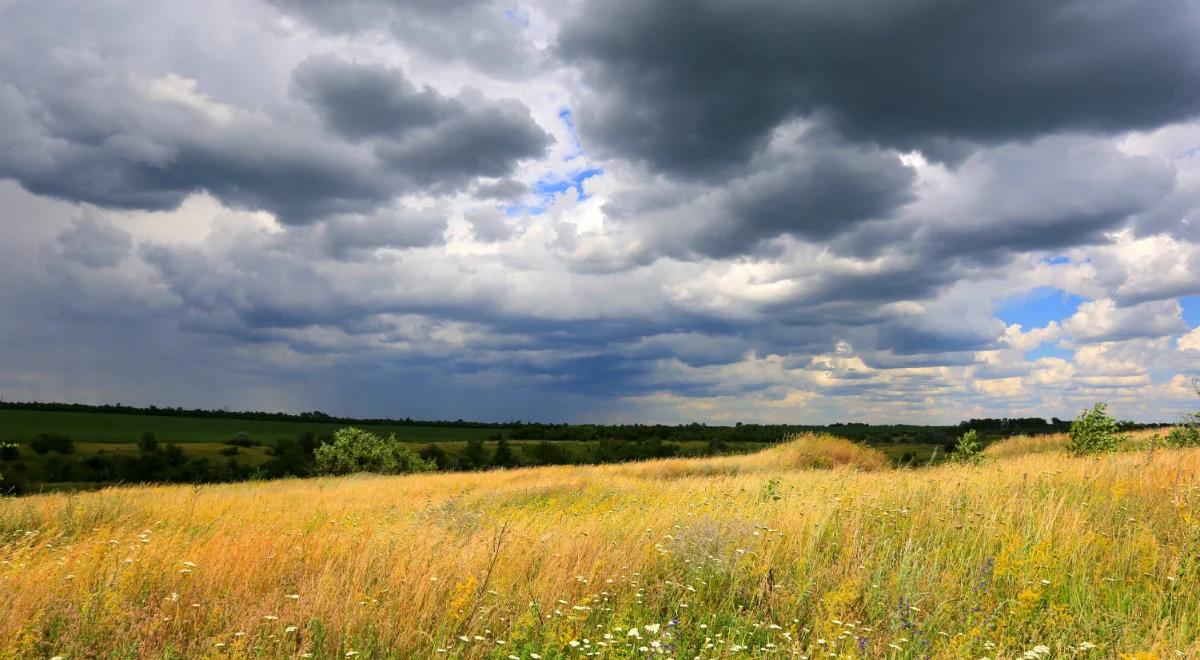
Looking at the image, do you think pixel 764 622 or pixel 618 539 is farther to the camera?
pixel 618 539

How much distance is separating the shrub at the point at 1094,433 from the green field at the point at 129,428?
87995 mm

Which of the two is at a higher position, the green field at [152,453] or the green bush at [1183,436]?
the green bush at [1183,436]

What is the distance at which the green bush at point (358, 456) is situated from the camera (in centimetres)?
4934

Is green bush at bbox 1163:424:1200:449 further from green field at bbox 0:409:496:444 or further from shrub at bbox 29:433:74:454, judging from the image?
shrub at bbox 29:433:74:454

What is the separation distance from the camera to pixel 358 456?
4981 cm

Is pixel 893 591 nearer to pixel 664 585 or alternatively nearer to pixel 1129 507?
pixel 664 585

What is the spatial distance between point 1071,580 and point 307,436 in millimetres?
93984

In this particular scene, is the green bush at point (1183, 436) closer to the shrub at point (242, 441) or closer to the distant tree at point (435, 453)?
the distant tree at point (435, 453)

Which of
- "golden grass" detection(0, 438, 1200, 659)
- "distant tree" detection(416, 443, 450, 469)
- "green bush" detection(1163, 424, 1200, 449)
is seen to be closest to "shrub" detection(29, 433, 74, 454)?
"distant tree" detection(416, 443, 450, 469)

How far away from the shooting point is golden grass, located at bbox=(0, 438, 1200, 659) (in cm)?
534

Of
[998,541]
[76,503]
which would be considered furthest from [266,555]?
[76,503]

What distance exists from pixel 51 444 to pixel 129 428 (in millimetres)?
30083

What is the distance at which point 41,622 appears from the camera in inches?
220

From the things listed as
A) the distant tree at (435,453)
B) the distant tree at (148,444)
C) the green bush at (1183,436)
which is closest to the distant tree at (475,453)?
the distant tree at (435,453)
